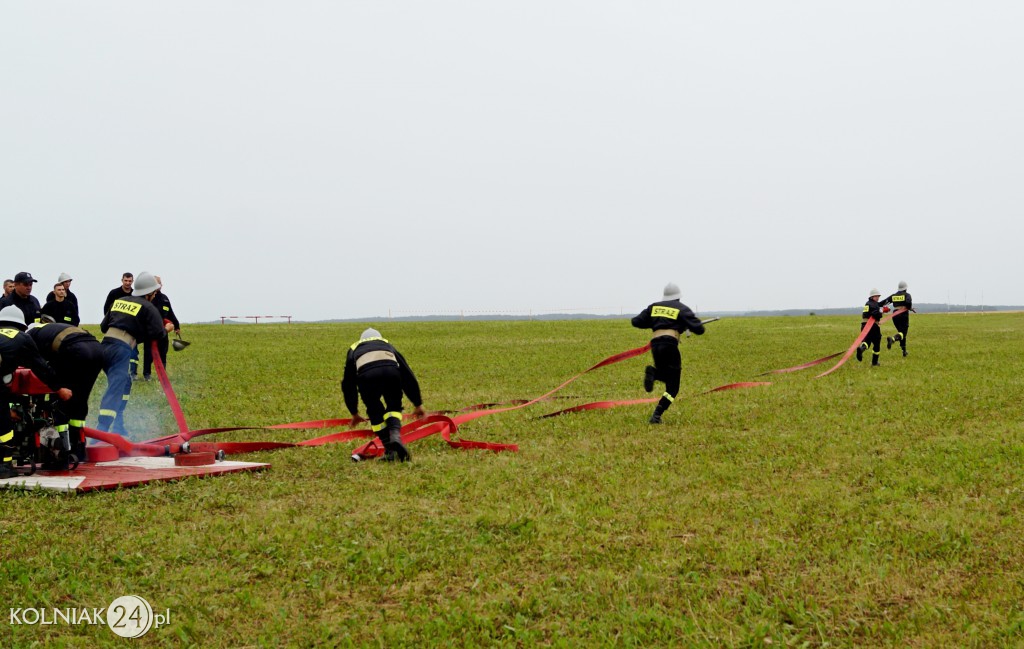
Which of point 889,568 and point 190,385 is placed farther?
point 190,385

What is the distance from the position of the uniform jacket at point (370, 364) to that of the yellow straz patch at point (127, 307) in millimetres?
2950

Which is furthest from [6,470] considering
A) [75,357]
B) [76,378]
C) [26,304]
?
[26,304]

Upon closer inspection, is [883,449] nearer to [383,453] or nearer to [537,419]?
[537,419]

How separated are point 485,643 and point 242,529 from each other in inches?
108

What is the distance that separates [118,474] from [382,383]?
9.19ft

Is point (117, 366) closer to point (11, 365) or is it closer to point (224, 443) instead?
point (224, 443)

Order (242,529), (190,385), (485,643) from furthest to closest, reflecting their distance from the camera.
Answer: (190,385) → (242,529) → (485,643)

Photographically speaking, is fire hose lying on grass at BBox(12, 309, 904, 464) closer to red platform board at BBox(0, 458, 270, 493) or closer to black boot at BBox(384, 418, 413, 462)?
red platform board at BBox(0, 458, 270, 493)

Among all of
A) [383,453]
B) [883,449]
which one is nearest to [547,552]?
[383,453]

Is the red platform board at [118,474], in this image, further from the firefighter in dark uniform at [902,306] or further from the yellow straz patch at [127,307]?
the firefighter in dark uniform at [902,306]

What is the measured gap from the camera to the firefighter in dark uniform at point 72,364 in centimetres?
856

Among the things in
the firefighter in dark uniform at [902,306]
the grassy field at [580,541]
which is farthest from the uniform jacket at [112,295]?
the firefighter in dark uniform at [902,306]

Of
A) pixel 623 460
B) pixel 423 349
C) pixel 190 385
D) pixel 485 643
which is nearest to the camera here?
pixel 485 643

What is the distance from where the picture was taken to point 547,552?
19.1ft
